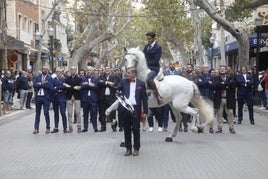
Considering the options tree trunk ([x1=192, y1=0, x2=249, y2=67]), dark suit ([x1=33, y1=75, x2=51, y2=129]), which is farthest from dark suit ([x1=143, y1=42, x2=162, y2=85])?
tree trunk ([x1=192, y1=0, x2=249, y2=67])

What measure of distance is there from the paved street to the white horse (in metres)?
0.66

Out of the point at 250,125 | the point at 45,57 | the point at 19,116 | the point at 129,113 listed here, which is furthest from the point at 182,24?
the point at 129,113

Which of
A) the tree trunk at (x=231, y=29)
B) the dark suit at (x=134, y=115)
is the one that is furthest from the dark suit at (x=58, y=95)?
the tree trunk at (x=231, y=29)

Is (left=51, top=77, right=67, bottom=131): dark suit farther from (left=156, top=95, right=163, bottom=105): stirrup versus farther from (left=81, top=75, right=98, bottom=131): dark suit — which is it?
(left=156, top=95, right=163, bottom=105): stirrup

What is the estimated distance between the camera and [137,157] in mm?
12125

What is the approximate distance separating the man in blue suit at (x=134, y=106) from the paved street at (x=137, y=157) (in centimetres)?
35

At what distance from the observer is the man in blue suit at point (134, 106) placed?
12.4 m

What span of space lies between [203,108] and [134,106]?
11.6ft

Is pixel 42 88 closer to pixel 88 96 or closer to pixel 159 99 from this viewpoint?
pixel 88 96

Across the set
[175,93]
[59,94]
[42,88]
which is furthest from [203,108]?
[42,88]

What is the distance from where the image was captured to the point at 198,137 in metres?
15.6

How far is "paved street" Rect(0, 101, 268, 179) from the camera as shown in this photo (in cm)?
1030

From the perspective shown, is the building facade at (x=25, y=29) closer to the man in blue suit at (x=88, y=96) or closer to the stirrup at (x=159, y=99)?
the man in blue suit at (x=88, y=96)

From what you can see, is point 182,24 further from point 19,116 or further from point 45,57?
point 19,116
